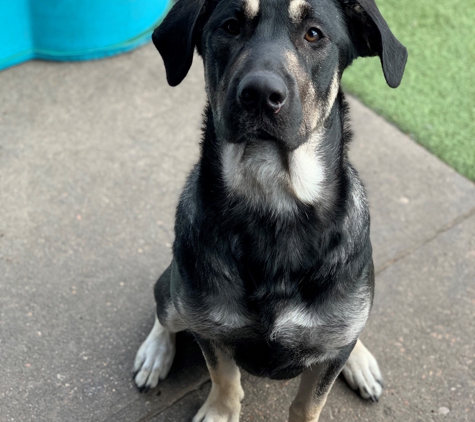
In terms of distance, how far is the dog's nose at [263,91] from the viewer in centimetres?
203

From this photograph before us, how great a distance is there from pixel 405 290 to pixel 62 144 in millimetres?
2481

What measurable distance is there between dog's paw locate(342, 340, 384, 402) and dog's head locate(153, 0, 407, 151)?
1.34 meters

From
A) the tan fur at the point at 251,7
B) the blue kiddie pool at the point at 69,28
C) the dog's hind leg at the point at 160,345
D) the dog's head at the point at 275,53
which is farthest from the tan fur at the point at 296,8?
the blue kiddie pool at the point at 69,28

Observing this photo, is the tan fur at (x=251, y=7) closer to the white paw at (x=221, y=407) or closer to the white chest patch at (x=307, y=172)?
the white chest patch at (x=307, y=172)

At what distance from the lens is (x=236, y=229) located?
2436 mm

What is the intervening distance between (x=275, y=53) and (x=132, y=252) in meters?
1.90

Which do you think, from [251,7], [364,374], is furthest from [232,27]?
[364,374]

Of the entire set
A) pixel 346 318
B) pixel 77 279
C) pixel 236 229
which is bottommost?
pixel 77 279

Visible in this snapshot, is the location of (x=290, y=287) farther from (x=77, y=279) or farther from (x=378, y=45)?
(x=77, y=279)

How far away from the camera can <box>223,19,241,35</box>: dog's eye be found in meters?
2.26

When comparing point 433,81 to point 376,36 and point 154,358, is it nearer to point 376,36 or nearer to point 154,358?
point 376,36

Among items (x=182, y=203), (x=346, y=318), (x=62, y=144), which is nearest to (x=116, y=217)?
(x=62, y=144)

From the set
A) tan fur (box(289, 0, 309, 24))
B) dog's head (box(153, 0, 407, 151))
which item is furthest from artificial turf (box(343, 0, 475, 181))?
tan fur (box(289, 0, 309, 24))

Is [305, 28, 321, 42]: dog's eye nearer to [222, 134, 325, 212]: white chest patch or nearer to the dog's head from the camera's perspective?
the dog's head
